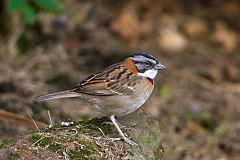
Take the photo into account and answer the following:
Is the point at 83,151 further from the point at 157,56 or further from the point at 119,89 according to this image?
the point at 157,56

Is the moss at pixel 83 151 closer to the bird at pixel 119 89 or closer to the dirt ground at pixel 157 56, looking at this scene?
the bird at pixel 119 89

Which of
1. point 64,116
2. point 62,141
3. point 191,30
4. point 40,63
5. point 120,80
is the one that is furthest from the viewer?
point 191,30

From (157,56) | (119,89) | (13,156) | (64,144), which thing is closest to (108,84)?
(119,89)

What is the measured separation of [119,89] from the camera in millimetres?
6520

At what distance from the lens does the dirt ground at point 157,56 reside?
9.12 metres

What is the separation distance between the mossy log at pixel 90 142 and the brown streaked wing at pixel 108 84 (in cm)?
26

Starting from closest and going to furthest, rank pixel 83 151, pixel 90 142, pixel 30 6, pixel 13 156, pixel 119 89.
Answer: pixel 13 156 < pixel 83 151 < pixel 90 142 < pixel 119 89 < pixel 30 6

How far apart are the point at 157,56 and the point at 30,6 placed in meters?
2.61

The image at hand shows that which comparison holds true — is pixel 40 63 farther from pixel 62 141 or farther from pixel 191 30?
pixel 62 141

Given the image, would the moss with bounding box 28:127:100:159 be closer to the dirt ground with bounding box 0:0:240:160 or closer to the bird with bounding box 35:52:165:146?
the bird with bounding box 35:52:165:146

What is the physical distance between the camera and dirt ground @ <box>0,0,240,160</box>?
29.9ft

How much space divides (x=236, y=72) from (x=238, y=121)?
1.39 meters

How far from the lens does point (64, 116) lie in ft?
29.2

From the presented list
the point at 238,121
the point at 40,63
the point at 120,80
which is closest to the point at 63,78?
the point at 40,63
